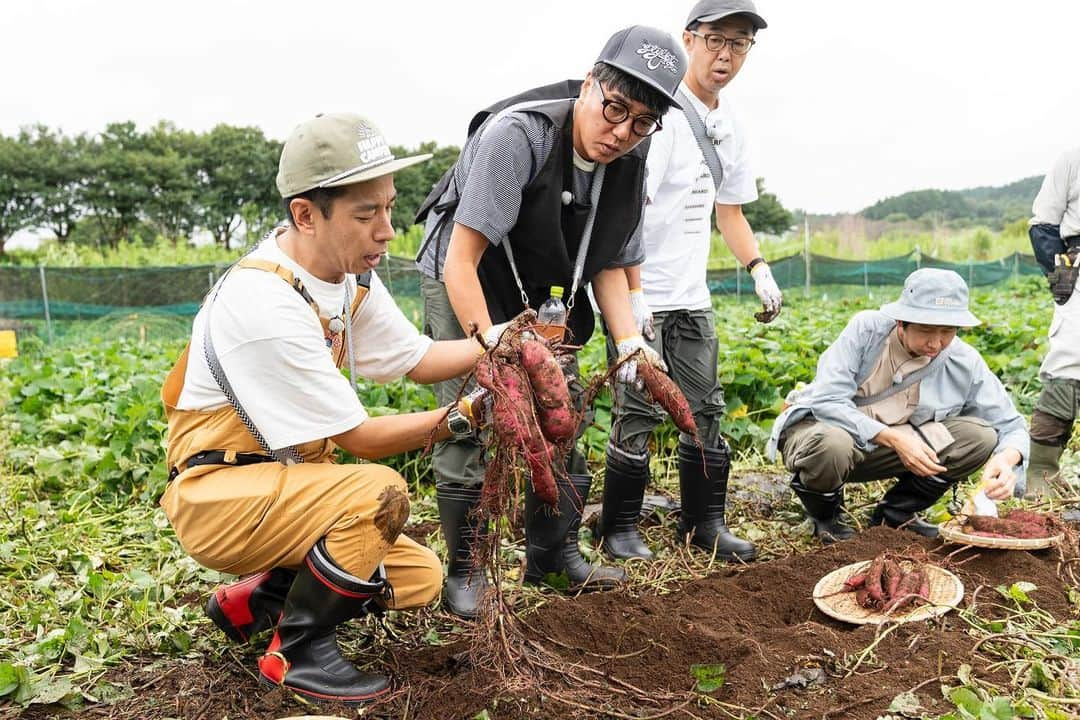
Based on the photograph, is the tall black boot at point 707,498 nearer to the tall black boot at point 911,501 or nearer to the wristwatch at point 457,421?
the tall black boot at point 911,501

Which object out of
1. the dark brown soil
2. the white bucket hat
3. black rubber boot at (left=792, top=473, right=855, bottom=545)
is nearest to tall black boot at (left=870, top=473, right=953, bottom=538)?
black rubber boot at (left=792, top=473, right=855, bottom=545)

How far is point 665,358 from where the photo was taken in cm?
348

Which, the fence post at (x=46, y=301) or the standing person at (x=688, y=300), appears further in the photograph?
the fence post at (x=46, y=301)

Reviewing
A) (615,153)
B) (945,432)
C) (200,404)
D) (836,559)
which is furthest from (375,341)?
(945,432)

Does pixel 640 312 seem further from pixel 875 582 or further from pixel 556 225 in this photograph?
pixel 875 582

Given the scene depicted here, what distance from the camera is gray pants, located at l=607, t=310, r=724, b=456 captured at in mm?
3385

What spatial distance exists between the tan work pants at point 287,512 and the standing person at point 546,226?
376mm

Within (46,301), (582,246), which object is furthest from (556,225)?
(46,301)

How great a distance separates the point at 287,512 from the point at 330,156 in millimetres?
851

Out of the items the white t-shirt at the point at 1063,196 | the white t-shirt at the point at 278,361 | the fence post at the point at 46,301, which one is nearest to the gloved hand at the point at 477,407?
the white t-shirt at the point at 278,361

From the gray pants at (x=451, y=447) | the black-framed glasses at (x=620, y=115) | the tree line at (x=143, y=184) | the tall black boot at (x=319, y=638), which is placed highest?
the tree line at (x=143, y=184)

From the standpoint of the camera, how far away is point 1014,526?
309cm

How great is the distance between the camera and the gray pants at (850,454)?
3373 mm

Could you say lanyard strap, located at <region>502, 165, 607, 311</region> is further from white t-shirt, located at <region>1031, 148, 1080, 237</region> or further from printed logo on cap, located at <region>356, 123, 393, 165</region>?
white t-shirt, located at <region>1031, 148, 1080, 237</region>
